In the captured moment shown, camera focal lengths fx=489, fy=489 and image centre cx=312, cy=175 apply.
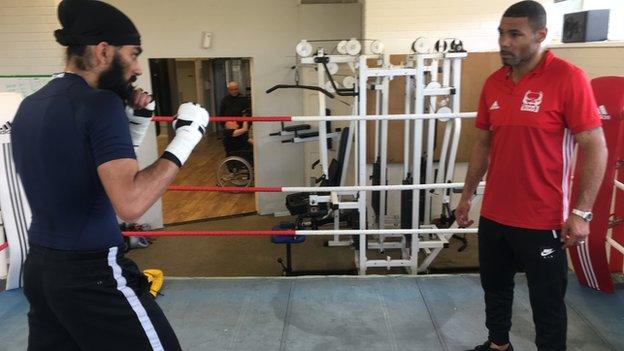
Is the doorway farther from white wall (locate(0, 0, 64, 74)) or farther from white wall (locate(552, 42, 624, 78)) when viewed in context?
white wall (locate(552, 42, 624, 78))

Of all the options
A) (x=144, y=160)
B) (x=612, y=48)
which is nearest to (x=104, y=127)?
(x=612, y=48)

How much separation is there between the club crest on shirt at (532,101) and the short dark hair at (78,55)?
1317 mm

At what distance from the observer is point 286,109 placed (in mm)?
6410

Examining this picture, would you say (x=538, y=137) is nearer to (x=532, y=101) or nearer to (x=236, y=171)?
(x=532, y=101)

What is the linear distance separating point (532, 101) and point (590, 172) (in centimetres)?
29

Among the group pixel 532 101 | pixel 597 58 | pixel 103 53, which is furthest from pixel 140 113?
pixel 597 58

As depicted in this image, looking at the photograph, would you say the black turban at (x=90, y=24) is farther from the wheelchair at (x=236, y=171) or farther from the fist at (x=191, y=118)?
the wheelchair at (x=236, y=171)

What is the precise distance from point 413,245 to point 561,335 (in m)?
1.86

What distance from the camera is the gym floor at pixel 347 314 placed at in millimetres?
2119

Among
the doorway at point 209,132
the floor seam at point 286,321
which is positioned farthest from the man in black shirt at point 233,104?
the floor seam at point 286,321

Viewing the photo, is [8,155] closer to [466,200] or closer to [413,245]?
[466,200]

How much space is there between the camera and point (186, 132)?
1304 mm

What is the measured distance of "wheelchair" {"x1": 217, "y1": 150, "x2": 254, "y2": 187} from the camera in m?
7.25

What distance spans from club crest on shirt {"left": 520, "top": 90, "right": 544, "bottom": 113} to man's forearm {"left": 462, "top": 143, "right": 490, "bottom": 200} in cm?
33
